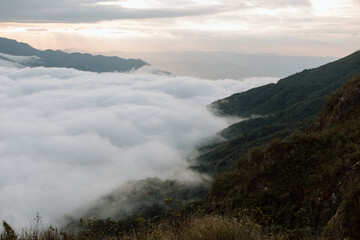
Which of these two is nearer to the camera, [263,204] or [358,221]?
[358,221]

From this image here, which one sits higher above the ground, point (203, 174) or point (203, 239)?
point (203, 239)

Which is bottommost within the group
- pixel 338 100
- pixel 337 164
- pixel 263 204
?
pixel 263 204

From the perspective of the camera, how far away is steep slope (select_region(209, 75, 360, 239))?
53.3 feet

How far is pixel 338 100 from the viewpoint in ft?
109

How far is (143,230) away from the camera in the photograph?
9.19 metres

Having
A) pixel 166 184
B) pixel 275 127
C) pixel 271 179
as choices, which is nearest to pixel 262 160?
pixel 271 179

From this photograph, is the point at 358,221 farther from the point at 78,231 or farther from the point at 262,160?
the point at 262,160

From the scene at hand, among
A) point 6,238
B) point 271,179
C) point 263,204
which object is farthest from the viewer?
point 271,179

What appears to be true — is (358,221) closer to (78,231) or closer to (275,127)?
(78,231)

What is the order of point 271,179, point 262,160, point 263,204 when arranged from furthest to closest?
point 262,160, point 271,179, point 263,204

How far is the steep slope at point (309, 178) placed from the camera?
1623 centimetres

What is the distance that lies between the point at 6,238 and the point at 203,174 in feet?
506

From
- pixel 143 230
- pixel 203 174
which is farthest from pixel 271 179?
pixel 203 174

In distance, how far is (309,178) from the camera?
2138cm
